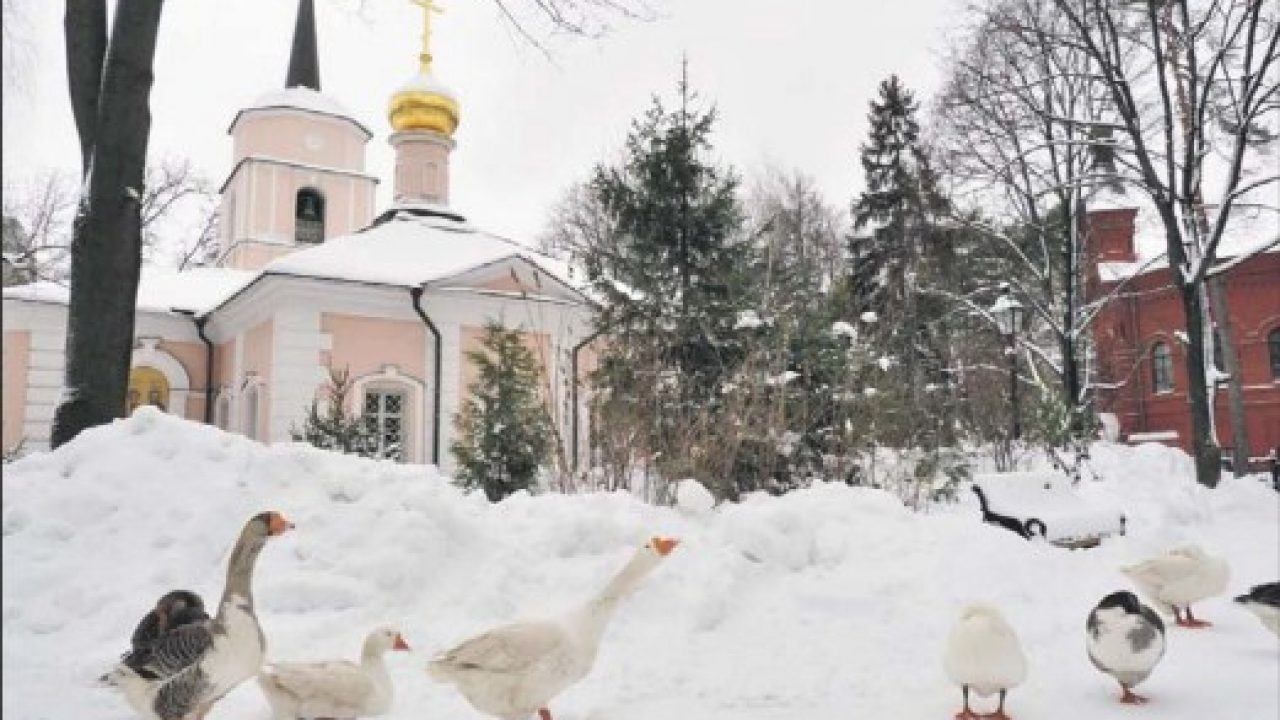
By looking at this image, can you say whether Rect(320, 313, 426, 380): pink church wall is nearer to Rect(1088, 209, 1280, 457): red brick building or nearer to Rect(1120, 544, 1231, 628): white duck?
Rect(1088, 209, 1280, 457): red brick building

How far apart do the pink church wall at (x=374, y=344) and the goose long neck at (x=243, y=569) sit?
12981mm

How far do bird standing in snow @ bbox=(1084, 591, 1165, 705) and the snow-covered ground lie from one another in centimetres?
6

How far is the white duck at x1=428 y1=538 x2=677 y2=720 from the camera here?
2.53 metres

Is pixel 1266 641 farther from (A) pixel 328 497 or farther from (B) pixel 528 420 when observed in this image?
(B) pixel 528 420

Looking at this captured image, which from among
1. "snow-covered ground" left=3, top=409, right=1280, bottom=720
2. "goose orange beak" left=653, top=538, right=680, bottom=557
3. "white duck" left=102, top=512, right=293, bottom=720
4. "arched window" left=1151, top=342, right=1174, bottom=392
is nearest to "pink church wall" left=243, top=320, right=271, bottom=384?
"snow-covered ground" left=3, top=409, right=1280, bottom=720

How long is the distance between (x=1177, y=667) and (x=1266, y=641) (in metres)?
0.27

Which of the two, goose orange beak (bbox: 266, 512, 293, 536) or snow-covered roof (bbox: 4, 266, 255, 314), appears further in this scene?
snow-covered roof (bbox: 4, 266, 255, 314)

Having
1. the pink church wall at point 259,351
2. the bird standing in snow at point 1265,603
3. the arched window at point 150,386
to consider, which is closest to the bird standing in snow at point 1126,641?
the bird standing in snow at point 1265,603

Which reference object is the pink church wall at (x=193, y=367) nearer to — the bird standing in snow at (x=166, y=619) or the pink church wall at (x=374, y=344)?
the pink church wall at (x=374, y=344)

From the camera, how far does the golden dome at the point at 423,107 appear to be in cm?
2050

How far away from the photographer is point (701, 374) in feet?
30.9

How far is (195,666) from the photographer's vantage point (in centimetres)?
241

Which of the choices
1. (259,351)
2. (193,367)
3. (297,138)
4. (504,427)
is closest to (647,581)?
(504,427)

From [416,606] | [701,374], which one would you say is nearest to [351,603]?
[416,606]
